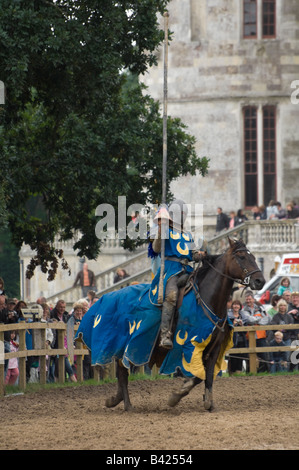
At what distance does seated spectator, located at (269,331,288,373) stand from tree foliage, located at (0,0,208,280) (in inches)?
155

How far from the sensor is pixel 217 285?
47.3 feet

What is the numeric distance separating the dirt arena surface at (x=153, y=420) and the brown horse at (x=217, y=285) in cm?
47

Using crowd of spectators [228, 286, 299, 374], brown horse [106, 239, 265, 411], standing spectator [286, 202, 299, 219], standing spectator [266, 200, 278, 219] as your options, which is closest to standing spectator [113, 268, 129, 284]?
standing spectator [266, 200, 278, 219]

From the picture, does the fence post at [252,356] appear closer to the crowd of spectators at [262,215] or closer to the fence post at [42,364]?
the fence post at [42,364]

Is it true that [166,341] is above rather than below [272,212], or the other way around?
below

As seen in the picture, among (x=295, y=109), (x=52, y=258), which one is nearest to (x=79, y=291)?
(x=295, y=109)

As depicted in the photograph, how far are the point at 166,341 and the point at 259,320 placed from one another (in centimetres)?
828

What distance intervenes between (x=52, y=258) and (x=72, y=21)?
552cm

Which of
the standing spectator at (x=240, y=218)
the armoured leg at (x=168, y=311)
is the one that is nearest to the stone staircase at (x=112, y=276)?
the standing spectator at (x=240, y=218)

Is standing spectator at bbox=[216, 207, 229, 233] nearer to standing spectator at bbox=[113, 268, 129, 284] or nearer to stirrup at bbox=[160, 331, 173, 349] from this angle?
standing spectator at bbox=[113, 268, 129, 284]

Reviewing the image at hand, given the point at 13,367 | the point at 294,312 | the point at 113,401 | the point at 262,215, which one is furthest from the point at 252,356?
the point at 262,215

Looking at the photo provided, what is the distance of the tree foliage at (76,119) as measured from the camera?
19.2 metres

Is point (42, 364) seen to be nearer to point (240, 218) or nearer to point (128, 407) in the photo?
point (128, 407)

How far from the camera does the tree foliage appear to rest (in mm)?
19156
